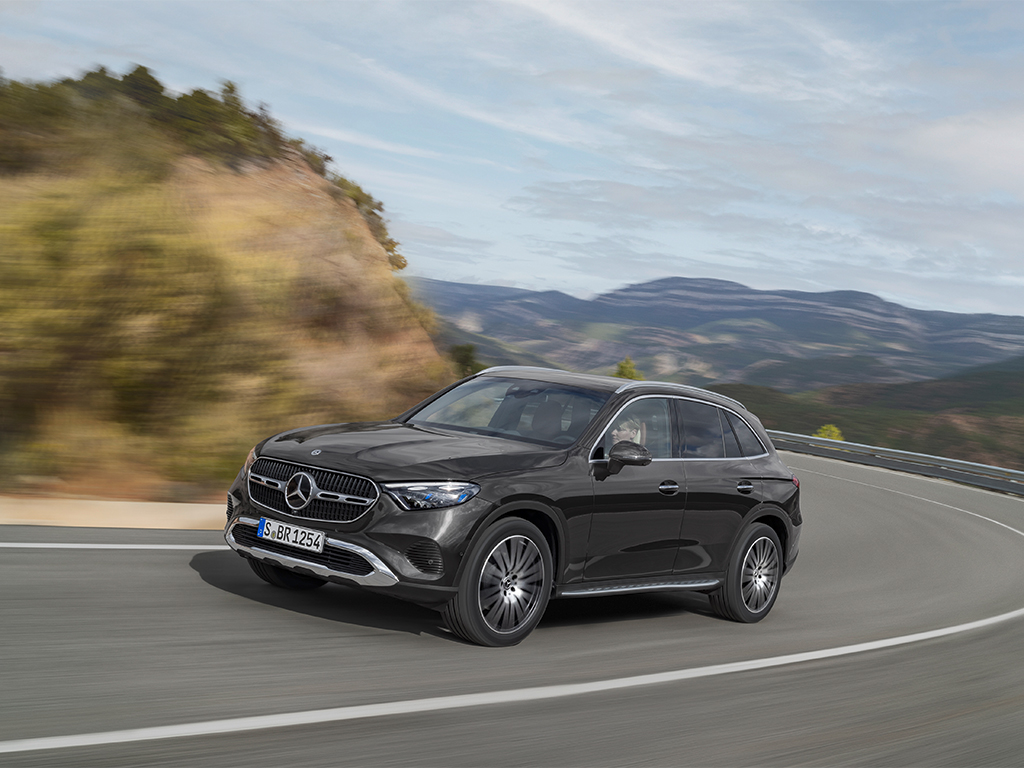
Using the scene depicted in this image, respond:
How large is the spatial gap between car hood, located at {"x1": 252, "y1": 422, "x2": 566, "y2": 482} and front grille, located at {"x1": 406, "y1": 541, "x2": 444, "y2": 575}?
15.6 inches

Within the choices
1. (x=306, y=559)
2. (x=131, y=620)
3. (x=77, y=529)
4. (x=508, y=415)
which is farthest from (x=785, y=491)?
(x=77, y=529)

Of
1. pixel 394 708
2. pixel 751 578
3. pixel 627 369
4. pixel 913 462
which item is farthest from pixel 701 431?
pixel 627 369

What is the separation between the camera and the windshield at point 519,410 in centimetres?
725

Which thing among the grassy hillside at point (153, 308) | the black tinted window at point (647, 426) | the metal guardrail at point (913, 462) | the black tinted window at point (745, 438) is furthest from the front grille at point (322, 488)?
the metal guardrail at point (913, 462)

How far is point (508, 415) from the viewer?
296 inches

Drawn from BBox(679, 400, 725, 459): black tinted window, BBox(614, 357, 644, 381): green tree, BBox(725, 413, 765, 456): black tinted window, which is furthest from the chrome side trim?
BBox(614, 357, 644, 381): green tree

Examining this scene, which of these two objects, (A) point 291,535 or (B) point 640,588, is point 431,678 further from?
(B) point 640,588

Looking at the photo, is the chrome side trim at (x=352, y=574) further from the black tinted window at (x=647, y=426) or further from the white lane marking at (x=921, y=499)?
the white lane marking at (x=921, y=499)

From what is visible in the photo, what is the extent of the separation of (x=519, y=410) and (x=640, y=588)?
1507 mm

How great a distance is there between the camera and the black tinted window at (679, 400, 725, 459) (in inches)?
314

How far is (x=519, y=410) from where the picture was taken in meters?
7.52

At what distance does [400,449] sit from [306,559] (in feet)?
2.89

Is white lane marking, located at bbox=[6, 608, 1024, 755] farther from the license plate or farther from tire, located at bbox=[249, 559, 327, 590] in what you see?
tire, located at bbox=[249, 559, 327, 590]

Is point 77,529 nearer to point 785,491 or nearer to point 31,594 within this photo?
point 31,594
